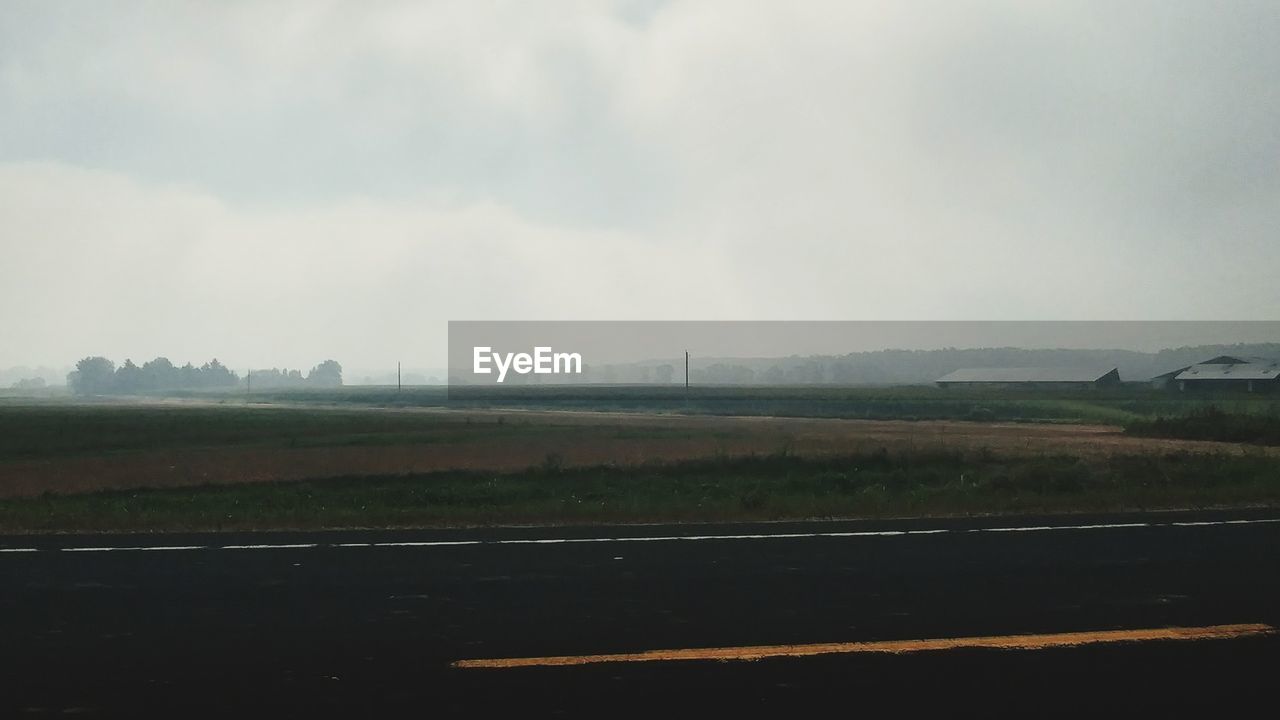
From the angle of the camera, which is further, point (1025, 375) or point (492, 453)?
point (1025, 375)

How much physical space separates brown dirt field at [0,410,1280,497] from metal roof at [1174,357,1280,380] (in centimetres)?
6097

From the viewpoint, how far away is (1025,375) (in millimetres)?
130250

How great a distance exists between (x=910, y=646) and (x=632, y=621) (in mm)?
2084

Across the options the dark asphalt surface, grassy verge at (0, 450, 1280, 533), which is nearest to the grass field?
grassy verge at (0, 450, 1280, 533)

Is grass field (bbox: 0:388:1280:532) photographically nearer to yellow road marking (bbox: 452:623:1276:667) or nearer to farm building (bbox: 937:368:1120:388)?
yellow road marking (bbox: 452:623:1276:667)

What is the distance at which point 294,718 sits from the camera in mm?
5453

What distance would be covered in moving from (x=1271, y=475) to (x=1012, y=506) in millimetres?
9109

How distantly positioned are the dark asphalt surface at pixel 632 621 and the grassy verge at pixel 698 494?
11.1ft

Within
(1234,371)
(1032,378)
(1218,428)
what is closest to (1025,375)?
(1032,378)

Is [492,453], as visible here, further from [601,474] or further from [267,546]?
[267,546]

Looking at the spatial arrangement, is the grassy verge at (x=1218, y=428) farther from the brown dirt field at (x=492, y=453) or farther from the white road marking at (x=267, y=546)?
the white road marking at (x=267, y=546)

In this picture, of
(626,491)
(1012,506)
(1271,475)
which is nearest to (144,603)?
(1012,506)

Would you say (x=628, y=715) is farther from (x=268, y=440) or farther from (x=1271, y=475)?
(x=268, y=440)

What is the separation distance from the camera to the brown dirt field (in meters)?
28.5
